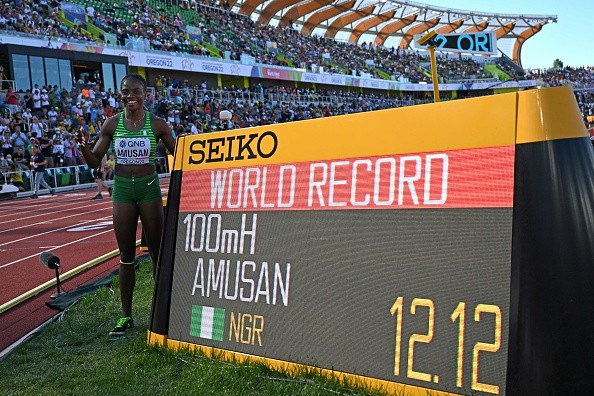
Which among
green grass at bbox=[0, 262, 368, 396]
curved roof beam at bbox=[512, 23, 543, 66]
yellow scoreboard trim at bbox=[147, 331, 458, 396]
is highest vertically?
curved roof beam at bbox=[512, 23, 543, 66]

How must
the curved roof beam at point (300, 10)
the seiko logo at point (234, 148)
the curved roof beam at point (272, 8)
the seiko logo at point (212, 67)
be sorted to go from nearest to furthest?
the seiko logo at point (234, 148)
the seiko logo at point (212, 67)
the curved roof beam at point (272, 8)
the curved roof beam at point (300, 10)

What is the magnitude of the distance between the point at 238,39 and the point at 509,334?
4704cm

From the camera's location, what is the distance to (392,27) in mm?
76688

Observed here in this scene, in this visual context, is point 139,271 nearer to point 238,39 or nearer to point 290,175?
point 290,175

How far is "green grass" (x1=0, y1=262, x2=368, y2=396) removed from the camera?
10.4ft

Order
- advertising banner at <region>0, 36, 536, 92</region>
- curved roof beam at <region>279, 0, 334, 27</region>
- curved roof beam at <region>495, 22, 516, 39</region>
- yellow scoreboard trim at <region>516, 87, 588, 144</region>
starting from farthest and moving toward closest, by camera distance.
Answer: curved roof beam at <region>495, 22, 516, 39</region>
curved roof beam at <region>279, 0, 334, 27</region>
advertising banner at <region>0, 36, 536, 92</region>
yellow scoreboard trim at <region>516, 87, 588, 144</region>

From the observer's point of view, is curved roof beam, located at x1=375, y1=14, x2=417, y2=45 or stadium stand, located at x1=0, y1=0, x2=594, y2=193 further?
curved roof beam, located at x1=375, y1=14, x2=417, y2=45

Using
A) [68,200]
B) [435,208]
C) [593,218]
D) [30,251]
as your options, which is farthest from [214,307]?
[68,200]

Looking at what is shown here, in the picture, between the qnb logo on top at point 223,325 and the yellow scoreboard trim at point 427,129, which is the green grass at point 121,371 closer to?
the qnb logo on top at point 223,325

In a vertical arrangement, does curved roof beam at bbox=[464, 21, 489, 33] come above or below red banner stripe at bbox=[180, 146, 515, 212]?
above

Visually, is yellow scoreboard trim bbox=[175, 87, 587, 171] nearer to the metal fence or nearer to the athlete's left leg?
the athlete's left leg

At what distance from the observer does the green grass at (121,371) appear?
3182 millimetres

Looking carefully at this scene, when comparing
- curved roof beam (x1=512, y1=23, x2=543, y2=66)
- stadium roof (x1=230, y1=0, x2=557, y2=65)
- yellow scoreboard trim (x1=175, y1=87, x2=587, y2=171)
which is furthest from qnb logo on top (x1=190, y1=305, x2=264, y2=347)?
curved roof beam (x1=512, y1=23, x2=543, y2=66)

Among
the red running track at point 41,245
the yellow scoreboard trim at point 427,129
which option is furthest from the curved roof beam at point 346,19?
the yellow scoreboard trim at point 427,129
